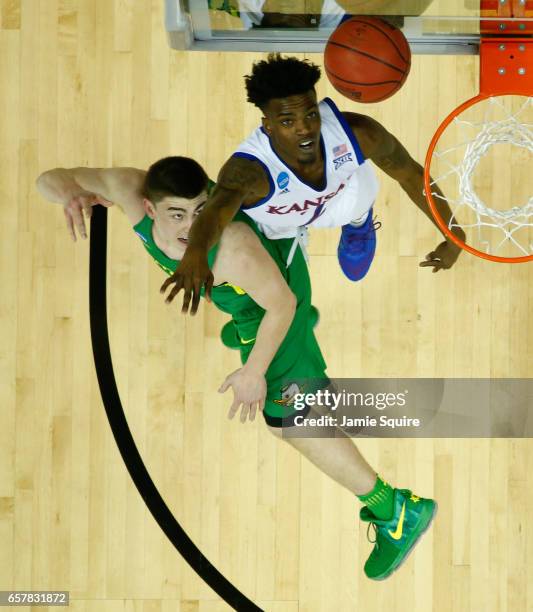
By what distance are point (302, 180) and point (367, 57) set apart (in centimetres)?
38

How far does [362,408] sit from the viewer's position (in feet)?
10.5

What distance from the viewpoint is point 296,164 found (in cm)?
235

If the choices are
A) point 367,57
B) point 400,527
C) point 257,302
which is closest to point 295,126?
point 367,57

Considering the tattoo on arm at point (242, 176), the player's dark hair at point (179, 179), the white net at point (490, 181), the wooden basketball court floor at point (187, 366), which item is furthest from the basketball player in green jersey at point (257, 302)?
the white net at point (490, 181)

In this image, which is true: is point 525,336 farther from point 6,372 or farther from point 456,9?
point 6,372

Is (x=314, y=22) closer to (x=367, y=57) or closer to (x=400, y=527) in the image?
(x=367, y=57)

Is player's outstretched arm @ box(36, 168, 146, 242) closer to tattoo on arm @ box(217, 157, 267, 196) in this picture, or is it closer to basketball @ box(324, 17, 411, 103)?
tattoo on arm @ box(217, 157, 267, 196)

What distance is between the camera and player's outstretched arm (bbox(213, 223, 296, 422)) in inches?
91.6

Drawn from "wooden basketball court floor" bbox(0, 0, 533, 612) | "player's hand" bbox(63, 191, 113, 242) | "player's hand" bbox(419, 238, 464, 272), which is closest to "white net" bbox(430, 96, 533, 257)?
"wooden basketball court floor" bbox(0, 0, 533, 612)

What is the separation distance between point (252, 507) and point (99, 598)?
2.22 feet

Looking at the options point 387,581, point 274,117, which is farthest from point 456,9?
point 387,581

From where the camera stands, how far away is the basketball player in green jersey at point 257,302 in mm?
2348

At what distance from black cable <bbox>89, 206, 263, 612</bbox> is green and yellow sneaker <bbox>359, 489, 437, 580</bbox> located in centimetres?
59

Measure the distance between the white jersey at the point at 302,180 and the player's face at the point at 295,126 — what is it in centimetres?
3
